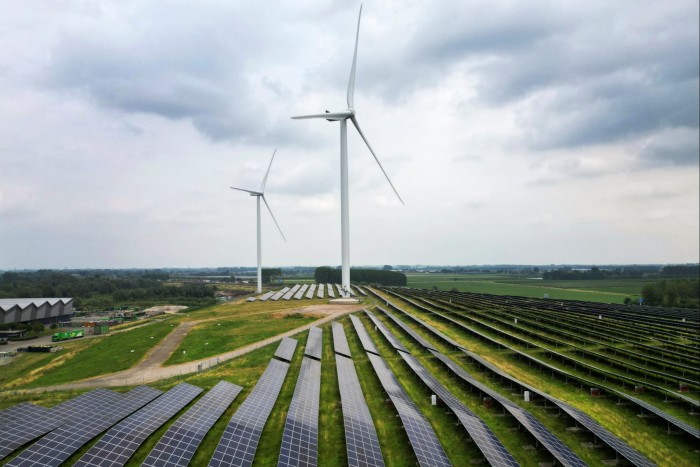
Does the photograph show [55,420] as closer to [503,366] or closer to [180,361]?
[180,361]

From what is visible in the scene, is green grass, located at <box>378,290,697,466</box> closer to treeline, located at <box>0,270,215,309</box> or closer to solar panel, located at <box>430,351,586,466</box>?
solar panel, located at <box>430,351,586,466</box>

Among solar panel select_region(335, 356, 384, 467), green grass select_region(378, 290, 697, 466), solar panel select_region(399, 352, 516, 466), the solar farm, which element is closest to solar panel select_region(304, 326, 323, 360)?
the solar farm

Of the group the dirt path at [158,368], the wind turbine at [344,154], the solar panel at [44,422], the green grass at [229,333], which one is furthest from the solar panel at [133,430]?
the wind turbine at [344,154]

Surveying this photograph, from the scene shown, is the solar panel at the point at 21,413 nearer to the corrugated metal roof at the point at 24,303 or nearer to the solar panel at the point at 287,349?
the solar panel at the point at 287,349

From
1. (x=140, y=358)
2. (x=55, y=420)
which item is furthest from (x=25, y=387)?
(x=55, y=420)

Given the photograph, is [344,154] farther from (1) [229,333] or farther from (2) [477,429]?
(2) [477,429]

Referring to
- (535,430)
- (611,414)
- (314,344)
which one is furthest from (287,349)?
(611,414)
